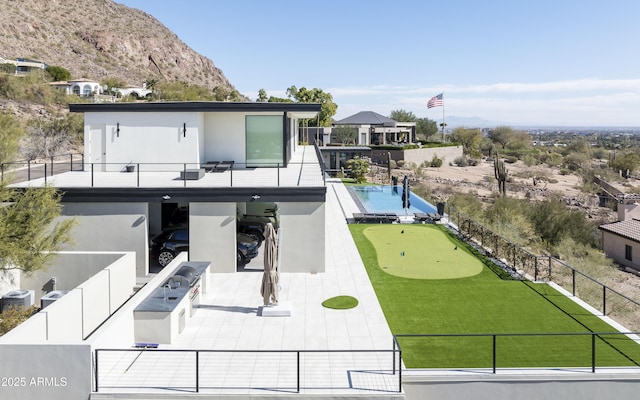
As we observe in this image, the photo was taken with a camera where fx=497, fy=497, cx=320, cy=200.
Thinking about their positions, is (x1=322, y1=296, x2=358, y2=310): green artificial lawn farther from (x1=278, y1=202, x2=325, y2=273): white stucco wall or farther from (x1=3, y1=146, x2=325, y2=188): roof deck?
(x1=3, y1=146, x2=325, y2=188): roof deck

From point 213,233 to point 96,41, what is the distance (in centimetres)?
9950

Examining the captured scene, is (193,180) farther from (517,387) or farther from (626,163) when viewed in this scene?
(626,163)

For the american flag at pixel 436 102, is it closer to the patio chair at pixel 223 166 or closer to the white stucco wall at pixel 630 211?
the white stucco wall at pixel 630 211

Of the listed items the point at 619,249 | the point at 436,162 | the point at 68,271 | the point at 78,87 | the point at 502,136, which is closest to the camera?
the point at 68,271

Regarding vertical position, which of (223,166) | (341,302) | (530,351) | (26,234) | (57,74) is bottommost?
(530,351)

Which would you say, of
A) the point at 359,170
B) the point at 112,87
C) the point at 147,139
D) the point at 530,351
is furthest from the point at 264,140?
the point at 112,87

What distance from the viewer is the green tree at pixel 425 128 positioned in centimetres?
9088

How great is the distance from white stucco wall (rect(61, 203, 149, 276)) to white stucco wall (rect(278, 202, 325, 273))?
14.1ft

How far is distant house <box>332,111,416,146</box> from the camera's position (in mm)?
65125

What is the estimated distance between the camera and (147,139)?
Result: 19.0 metres

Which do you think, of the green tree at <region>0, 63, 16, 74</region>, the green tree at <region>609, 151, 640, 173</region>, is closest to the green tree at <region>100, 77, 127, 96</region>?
the green tree at <region>0, 63, 16, 74</region>

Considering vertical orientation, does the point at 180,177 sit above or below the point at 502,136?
below

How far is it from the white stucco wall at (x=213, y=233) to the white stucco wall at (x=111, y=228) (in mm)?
1535

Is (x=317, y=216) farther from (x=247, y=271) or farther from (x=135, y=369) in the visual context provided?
(x=135, y=369)
